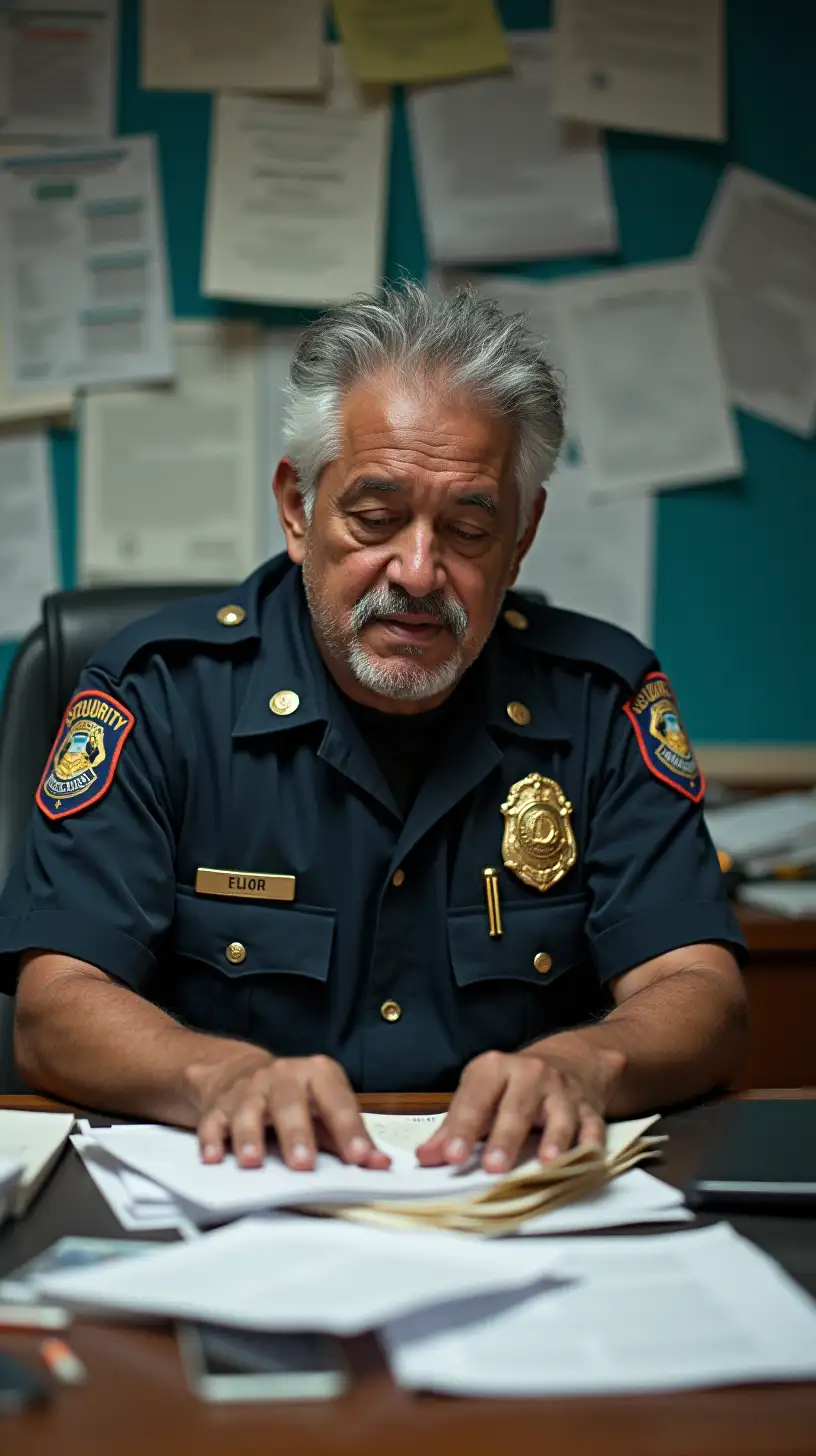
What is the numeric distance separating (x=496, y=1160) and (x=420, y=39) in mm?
1667

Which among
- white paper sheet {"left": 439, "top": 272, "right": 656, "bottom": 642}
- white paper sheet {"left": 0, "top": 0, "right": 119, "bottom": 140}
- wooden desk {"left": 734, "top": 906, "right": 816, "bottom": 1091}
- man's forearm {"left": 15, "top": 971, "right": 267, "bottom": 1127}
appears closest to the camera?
man's forearm {"left": 15, "top": 971, "right": 267, "bottom": 1127}

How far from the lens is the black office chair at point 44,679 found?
58.6 inches

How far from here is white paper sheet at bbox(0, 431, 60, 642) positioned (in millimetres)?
2115

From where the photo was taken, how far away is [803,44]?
2.17m

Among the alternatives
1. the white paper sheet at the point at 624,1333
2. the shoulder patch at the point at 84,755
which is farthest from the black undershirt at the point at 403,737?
the white paper sheet at the point at 624,1333

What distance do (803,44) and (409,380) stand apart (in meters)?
1.19

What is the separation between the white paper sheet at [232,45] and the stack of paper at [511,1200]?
1619 millimetres

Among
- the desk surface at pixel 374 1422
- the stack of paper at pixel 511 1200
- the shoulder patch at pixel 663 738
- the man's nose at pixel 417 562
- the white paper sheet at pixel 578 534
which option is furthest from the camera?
the white paper sheet at pixel 578 534

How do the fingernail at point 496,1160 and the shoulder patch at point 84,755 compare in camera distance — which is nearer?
the fingernail at point 496,1160

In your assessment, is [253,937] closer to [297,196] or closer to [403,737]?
A: [403,737]

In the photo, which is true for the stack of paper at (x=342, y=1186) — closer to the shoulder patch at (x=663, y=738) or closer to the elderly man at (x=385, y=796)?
the elderly man at (x=385, y=796)

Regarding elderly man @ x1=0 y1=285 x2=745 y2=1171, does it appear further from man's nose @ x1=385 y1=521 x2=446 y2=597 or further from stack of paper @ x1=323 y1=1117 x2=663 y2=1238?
stack of paper @ x1=323 y1=1117 x2=663 y2=1238

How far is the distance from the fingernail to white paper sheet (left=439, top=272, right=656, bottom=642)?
4.38 feet

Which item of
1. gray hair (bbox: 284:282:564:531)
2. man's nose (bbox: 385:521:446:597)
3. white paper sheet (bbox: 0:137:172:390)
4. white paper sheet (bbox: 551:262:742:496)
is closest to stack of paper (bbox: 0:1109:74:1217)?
man's nose (bbox: 385:521:446:597)
